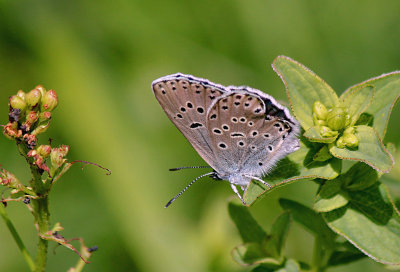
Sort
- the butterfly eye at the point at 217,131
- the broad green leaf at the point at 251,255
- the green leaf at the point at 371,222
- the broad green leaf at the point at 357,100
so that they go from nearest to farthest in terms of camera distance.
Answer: the green leaf at the point at 371,222 → the broad green leaf at the point at 357,100 → the broad green leaf at the point at 251,255 → the butterfly eye at the point at 217,131

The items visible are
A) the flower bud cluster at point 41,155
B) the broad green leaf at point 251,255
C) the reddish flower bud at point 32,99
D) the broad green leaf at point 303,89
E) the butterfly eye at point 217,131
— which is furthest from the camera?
the butterfly eye at point 217,131

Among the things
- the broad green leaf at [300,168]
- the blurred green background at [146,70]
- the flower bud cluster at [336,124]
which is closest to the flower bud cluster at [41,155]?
the broad green leaf at [300,168]

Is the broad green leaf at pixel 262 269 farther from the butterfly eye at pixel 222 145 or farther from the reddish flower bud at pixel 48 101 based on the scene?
the reddish flower bud at pixel 48 101

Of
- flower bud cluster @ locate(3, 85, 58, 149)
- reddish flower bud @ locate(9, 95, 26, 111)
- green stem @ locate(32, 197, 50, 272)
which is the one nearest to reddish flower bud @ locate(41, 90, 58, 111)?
flower bud cluster @ locate(3, 85, 58, 149)

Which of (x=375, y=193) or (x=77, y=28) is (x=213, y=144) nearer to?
(x=375, y=193)

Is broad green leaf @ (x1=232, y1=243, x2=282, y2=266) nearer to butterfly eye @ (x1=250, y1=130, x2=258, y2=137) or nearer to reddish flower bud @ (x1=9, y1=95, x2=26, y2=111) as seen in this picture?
butterfly eye @ (x1=250, y1=130, x2=258, y2=137)

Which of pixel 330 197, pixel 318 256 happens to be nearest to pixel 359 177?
pixel 330 197

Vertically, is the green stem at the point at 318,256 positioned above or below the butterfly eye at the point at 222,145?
below

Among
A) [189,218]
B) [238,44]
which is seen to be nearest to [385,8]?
[238,44]
